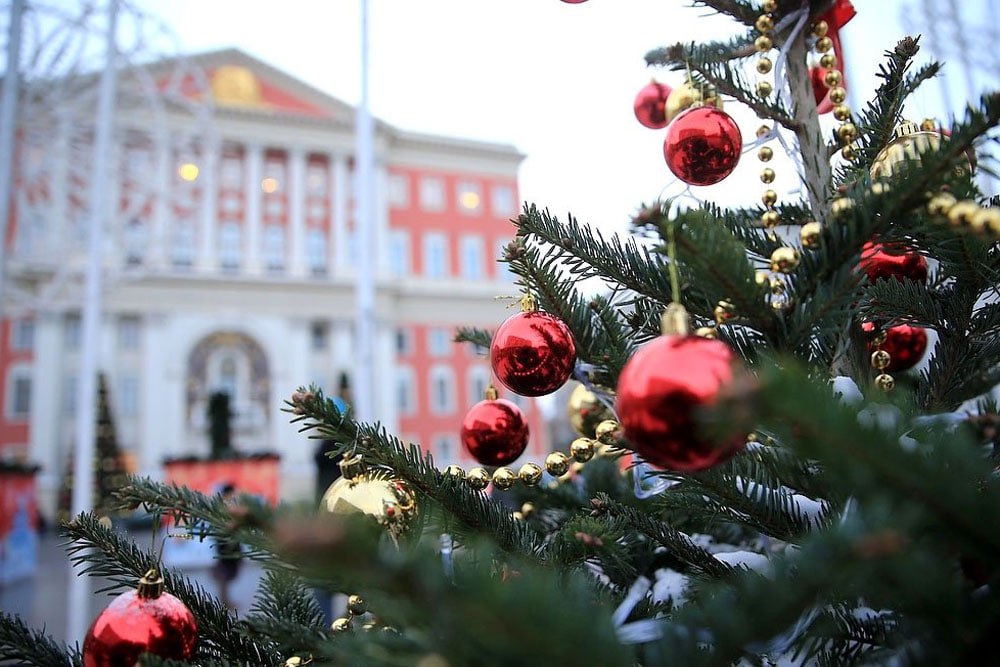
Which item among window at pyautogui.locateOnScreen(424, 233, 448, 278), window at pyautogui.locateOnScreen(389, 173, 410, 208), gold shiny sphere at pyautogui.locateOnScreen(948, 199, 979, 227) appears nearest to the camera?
gold shiny sphere at pyautogui.locateOnScreen(948, 199, 979, 227)

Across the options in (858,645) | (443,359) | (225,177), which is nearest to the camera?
(858,645)

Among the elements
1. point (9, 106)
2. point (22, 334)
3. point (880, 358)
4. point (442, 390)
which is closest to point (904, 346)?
point (880, 358)

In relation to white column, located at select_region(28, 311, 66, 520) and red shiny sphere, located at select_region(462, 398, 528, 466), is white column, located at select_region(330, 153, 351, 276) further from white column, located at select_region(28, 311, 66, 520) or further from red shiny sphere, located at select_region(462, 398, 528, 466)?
red shiny sphere, located at select_region(462, 398, 528, 466)

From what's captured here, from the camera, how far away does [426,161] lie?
21.9 m

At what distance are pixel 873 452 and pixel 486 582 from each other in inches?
7.9

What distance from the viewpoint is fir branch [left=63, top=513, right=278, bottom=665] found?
74 cm

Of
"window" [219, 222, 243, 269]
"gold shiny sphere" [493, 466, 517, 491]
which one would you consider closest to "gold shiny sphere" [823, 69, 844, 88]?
"gold shiny sphere" [493, 466, 517, 491]

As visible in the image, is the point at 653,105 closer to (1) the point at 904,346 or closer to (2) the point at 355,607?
(1) the point at 904,346

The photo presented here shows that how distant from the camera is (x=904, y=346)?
106cm

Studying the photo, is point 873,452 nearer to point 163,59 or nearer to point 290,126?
point 163,59

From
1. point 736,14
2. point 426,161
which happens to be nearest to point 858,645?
point 736,14

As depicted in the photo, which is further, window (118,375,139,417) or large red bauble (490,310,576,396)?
window (118,375,139,417)

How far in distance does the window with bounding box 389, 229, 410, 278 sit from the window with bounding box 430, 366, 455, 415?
313 centimetres

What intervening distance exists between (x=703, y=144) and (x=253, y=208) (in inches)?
810
